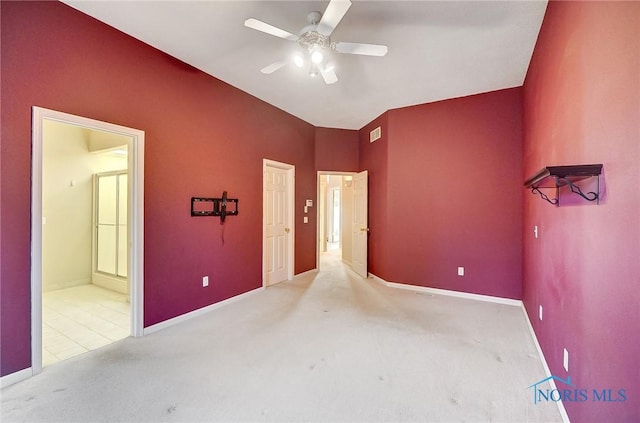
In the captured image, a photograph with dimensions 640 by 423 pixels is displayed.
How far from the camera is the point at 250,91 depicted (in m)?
3.91

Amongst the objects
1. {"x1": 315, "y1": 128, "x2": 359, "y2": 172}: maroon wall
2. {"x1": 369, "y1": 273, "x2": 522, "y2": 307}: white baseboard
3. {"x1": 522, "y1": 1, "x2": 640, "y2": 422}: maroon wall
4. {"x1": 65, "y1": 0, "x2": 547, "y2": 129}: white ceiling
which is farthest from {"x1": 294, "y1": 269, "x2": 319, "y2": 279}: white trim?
{"x1": 522, "y1": 1, "x2": 640, "y2": 422}: maroon wall

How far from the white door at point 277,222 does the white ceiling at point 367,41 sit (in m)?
1.29

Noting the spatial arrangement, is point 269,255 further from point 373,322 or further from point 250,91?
point 250,91

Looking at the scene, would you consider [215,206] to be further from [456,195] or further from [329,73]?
[456,195]

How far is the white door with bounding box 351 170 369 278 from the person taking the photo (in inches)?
203

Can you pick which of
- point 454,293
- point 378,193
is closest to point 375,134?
point 378,193

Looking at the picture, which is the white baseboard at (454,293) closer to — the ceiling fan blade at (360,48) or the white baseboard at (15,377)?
the ceiling fan blade at (360,48)

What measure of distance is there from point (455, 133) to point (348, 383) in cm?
356

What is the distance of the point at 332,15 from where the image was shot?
6.19 feet

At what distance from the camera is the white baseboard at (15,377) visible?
1957 millimetres

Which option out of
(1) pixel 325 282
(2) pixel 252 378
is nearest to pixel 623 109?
(2) pixel 252 378

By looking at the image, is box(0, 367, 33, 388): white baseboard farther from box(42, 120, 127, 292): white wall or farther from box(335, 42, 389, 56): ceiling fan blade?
box(335, 42, 389, 56): ceiling fan blade

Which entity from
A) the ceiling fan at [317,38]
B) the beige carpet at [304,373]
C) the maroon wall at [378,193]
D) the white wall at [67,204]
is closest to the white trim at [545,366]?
the beige carpet at [304,373]

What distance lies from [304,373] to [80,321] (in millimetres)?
2709
